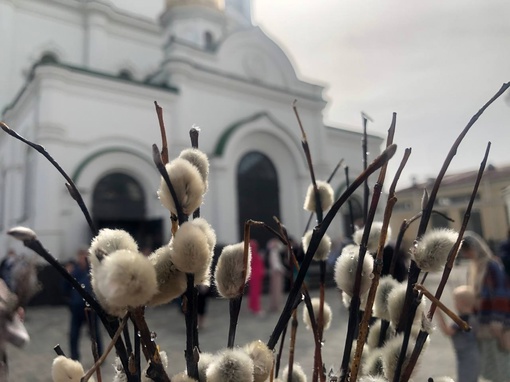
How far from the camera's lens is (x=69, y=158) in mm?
10250

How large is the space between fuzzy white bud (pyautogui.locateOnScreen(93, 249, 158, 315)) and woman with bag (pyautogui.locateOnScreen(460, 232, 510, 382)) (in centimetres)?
301

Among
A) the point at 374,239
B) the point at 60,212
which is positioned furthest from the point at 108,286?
the point at 60,212

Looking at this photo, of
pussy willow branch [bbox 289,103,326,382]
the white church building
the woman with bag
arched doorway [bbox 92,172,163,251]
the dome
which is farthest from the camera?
the dome

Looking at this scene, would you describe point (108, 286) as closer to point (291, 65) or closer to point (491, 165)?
point (491, 165)

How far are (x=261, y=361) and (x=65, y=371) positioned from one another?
359 mm

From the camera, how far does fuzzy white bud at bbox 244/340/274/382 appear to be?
71 centimetres

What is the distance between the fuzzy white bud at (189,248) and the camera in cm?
63

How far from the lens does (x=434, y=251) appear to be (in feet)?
2.50

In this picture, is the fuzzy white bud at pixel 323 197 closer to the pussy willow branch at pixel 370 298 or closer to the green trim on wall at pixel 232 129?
the pussy willow branch at pixel 370 298

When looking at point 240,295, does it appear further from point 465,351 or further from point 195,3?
point 195,3

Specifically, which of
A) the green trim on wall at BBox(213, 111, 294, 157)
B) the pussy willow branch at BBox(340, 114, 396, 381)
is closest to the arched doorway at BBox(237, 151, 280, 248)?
the green trim on wall at BBox(213, 111, 294, 157)

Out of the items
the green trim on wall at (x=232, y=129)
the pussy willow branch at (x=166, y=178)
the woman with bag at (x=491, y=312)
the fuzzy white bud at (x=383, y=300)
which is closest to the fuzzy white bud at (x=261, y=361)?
the pussy willow branch at (x=166, y=178)

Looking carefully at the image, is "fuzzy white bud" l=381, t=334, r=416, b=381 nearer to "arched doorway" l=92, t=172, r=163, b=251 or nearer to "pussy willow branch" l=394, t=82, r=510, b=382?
"pussy willow branch" l=394, t=82, r=510, b=382

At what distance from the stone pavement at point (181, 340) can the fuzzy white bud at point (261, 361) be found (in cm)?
324
